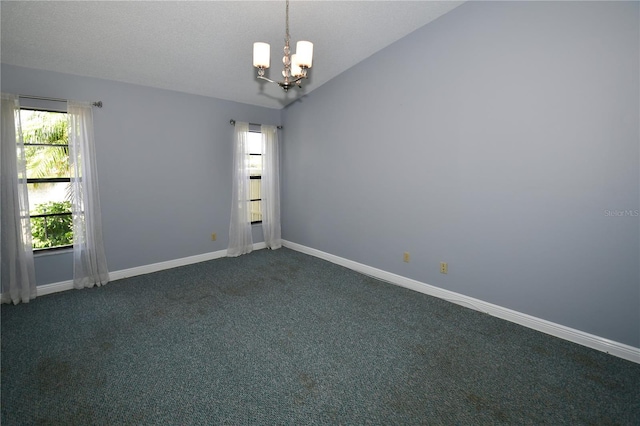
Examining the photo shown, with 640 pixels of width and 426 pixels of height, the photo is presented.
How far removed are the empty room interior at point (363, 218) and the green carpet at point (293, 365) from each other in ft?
0.05

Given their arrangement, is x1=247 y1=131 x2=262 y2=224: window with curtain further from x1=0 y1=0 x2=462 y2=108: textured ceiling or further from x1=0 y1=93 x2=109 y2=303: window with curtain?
x1=0 y1=93 x2=109 y2=303: window with curtain

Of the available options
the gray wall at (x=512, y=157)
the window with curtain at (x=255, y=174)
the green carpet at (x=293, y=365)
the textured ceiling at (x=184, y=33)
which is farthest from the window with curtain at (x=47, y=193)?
the gray wall at (x=512, y=157)

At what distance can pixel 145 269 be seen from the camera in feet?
12.4

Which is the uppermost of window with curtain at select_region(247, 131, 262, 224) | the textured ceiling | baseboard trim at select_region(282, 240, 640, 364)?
the textured ceiling

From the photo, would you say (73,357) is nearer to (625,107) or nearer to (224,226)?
(224,226)

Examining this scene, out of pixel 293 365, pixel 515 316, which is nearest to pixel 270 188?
pixel 293 365

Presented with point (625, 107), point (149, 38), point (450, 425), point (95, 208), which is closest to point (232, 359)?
point (450, 425)

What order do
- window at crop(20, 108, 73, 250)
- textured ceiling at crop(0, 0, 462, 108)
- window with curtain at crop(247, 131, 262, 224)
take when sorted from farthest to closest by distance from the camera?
window with curtain at crop(247, 131, 262, 224), window at crop(20, 108, 73, 250), textured ceiling at crop(0, 0, 462, 108)

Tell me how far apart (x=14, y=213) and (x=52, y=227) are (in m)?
0.46

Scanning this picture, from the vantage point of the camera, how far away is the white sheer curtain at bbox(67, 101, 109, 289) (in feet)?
10.4

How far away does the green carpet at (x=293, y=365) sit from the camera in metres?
1.55

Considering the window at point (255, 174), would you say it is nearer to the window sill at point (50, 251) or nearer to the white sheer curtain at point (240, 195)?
the white sheer curtain at point (240, 195)

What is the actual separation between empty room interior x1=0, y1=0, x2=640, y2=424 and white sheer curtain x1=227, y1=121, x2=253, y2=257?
31 centimetres

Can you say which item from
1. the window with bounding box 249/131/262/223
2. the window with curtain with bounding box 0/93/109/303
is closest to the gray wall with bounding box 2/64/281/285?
the window with curtain with bounding box 0/93/109/303
